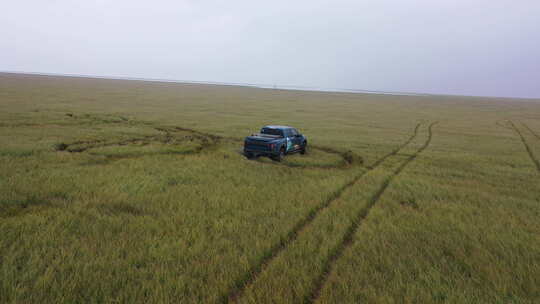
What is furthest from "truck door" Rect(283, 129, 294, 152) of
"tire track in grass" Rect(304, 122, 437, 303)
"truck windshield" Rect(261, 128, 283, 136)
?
"tire track in grass" Rect(304, 122, 437, 303)

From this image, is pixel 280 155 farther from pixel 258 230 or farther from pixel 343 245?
pixel 343 245

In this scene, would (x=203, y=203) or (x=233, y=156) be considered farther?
(x=233, y=156)

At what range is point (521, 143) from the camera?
1847cm

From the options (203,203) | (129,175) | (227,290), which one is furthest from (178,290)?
(129,175)

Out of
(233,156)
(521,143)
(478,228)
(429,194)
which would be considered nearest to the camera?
(478,228)

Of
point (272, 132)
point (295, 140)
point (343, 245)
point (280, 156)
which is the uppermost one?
point (272, 132)

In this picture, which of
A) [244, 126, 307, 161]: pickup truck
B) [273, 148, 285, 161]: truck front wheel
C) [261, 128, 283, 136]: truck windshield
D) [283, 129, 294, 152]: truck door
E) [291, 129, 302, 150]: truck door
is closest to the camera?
[244, 126, 307, 161]: pickup truck

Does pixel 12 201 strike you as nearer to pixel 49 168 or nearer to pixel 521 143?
pixel 49 168

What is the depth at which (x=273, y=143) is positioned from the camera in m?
11.3

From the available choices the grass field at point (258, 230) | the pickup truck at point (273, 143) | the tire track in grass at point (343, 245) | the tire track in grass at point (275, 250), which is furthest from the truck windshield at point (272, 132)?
the tire track in grass at point (343, 245)

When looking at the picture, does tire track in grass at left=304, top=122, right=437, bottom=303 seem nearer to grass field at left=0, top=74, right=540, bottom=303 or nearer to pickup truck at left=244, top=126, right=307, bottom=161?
grass field at left=0, top=74, right=540, bottom=303

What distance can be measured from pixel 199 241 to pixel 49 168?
298 inches

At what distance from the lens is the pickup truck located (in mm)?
11422

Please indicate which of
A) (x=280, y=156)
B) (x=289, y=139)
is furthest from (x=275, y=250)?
(x=289, y=139)
